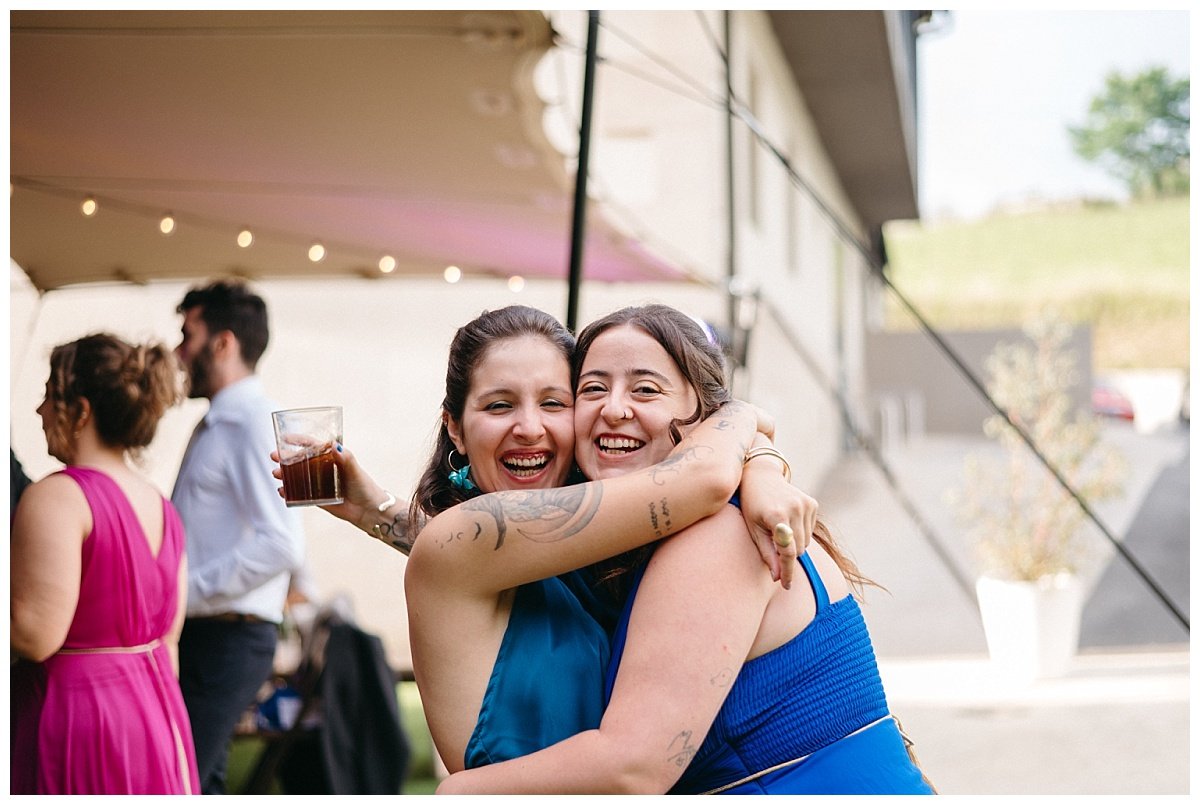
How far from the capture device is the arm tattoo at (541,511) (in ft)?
4.69

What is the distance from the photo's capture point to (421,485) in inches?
70.0

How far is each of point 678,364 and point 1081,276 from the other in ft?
64.3

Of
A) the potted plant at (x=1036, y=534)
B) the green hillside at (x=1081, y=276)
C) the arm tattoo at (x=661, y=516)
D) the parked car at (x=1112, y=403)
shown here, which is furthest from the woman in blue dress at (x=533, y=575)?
the green hillside at (x=1081, y=276)

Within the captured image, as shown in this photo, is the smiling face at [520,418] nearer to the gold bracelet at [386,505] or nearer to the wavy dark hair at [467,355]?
the wavy dark hair at [467,355]

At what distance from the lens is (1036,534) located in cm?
723

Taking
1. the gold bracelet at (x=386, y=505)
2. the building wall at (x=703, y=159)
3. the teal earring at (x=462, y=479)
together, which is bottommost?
the gold bracelet at (x=386, y=505)

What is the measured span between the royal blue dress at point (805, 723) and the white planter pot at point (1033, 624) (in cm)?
583

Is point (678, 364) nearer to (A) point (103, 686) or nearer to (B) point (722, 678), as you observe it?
(B) point (722, 678)

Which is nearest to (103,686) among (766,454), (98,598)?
(98,598)

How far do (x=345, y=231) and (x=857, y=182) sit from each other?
41.2ft

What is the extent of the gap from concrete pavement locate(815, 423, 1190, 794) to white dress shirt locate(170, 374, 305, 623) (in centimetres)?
158

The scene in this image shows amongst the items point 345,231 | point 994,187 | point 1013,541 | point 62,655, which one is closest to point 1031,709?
point 1013,541

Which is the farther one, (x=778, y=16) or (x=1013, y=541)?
(x=778, y=16)

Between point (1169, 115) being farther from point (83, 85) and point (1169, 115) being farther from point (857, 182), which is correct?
point (83, 85)
